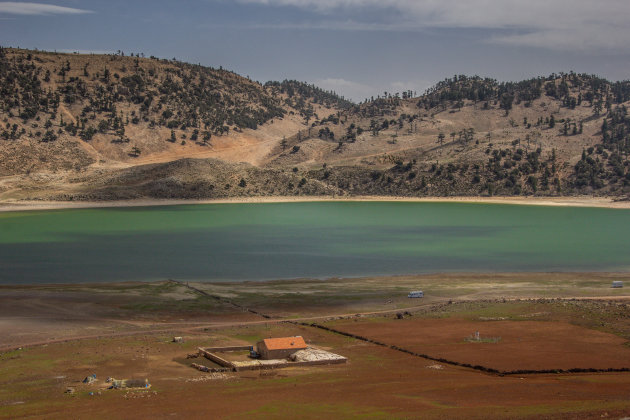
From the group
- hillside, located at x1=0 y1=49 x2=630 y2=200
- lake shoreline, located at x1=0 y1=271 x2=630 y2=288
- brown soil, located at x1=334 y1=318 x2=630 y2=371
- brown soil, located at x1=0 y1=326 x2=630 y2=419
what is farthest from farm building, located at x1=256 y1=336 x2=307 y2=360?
hillside, located at x1=0 y1=49 x2=630 y2=200

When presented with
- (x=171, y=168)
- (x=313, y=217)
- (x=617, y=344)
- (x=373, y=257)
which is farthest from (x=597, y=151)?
(x=617, y=344)

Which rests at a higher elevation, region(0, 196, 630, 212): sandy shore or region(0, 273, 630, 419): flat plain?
region(0, 196, 630, 212): sandy shore

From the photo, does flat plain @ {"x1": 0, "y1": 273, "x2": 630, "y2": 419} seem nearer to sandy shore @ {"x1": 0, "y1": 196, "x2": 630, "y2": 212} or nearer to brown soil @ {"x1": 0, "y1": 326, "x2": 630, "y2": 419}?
brown soil @ {"x1": 0, "y1": 326, "x2": 630, "y2": 419}

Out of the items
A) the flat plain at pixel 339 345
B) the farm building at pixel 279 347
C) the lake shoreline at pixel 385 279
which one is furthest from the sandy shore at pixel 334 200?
the farm building at pixel 279 347

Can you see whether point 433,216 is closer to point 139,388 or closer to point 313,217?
point 313,217

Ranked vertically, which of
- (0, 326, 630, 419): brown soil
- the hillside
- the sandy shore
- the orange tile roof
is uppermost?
the hillside

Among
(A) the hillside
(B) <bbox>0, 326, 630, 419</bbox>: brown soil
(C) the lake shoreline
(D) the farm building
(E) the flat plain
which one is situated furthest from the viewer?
(A) the hillside

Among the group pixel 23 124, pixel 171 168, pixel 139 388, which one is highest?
pixel 23 124
